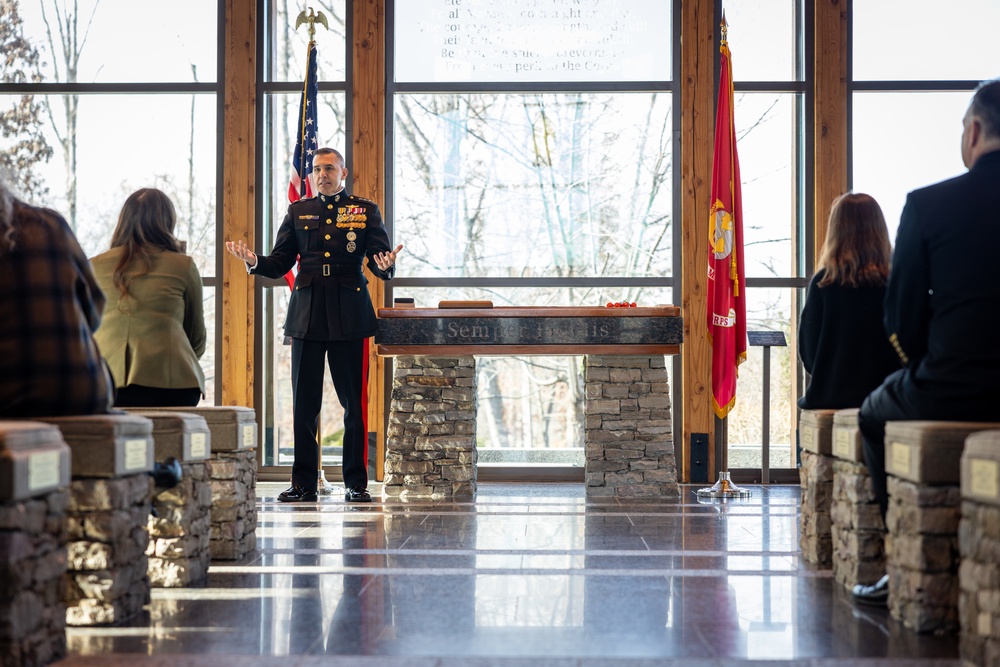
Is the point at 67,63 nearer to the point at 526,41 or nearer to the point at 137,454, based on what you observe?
the point at 526,41

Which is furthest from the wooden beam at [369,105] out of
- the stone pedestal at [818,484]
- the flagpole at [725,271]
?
the stone pedestal at [818,484]

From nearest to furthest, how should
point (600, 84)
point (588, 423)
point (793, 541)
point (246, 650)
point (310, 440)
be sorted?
point (246, 650) < point (793, 541) < point (310, 440) < point (588, 423) < point (600, 84)

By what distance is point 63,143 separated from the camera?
22.5 feet

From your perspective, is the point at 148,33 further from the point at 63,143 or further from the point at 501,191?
the point at 501,191

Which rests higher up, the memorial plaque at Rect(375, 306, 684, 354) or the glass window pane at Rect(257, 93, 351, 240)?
the glass window pane at Rect(257, 93, 351, 240)

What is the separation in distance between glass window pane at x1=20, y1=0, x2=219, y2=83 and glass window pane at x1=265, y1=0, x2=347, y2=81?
1.29 feet

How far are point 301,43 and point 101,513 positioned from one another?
4960 mm

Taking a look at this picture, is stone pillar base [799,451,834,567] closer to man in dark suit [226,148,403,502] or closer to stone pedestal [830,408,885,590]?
stone pedestal [830,408,885,590]

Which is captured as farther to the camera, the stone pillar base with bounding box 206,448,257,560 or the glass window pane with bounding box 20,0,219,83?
the glass window pane with bounding box 20,0,219,83

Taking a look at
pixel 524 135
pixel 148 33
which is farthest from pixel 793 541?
pixel 148 33

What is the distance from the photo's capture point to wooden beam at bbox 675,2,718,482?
6523 mm

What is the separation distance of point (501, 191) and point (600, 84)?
0.95 meters

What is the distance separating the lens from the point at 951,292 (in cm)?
238

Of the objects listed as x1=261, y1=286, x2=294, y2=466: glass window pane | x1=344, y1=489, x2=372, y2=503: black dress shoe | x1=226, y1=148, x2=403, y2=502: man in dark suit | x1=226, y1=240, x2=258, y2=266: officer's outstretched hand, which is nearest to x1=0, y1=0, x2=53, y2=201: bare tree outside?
x1=261, y1=286, x2=294, y2=466: glass window pane
